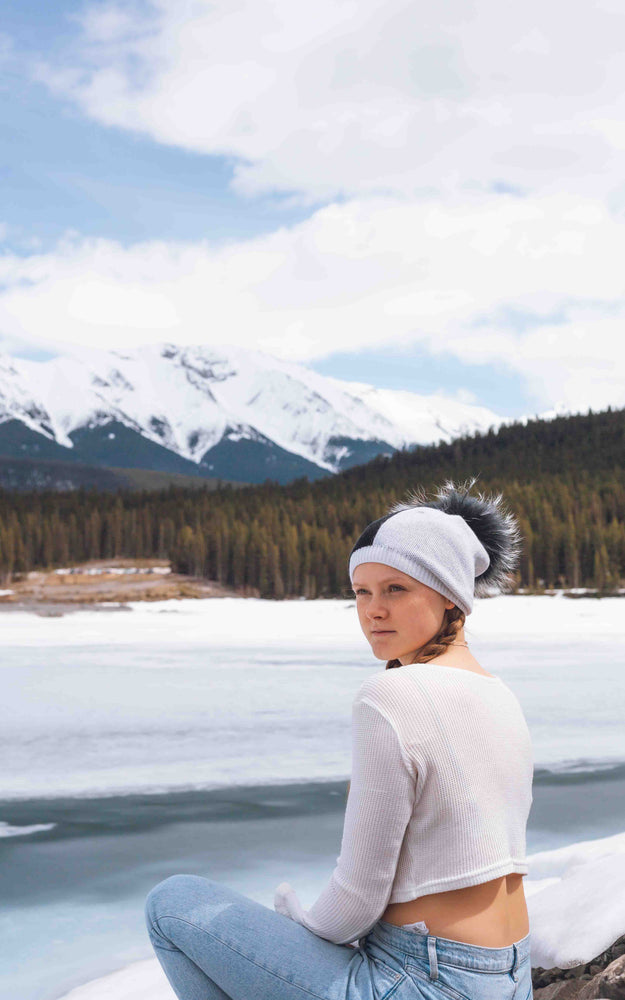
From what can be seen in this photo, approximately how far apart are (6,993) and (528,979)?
329 cm

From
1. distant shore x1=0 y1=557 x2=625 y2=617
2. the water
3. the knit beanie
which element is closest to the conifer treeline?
distant shore x1=0 y1=557 x2=625 y2=617

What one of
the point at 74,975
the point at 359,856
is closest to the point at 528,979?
the point at 359,856

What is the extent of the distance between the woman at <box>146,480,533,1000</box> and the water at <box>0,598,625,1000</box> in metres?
1.96

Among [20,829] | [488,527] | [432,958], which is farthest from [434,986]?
[20,829]

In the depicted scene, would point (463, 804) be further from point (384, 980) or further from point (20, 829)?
point (20, 829)

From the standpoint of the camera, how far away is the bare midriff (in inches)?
92.7

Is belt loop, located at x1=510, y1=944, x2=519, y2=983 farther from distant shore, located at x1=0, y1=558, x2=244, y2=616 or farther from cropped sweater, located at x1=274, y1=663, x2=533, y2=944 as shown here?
distant shore, located at x1=0, y1=558, x2=244, y2=616

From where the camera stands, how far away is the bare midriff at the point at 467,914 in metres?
2.36

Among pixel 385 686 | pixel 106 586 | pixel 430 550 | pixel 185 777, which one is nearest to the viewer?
pixel 385 686

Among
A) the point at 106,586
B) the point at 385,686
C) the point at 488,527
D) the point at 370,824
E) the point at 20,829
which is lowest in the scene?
the point at 20,829

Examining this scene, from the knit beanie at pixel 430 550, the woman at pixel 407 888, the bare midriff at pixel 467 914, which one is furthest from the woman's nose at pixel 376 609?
the bare midriff at pixel 467 914

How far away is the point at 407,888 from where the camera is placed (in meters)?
2.36

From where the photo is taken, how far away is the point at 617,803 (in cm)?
801

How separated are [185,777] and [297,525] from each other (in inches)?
1985
